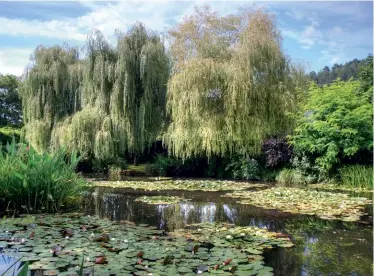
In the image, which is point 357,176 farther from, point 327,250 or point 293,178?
point 327,250

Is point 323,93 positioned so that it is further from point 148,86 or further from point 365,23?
point 148,86

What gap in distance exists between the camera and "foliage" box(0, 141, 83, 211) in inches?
231

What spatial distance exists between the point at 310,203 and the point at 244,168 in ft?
17.9

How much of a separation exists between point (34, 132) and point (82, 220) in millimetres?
10412

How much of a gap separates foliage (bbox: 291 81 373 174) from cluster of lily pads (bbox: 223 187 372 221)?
2698mm

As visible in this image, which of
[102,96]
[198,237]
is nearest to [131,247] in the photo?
[198,237]

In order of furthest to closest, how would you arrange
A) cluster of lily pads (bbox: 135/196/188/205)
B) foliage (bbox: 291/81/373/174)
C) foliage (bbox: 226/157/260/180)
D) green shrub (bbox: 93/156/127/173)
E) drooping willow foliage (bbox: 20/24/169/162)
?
green shrub (bbox: 93/156/127/173) → drooping willow foliage (bbox: 20/24/169/162) → foliage (bbox: 226/157/260/180) → foliage (bbox: 291/81/373/174) → cluster of lily pads (bbox: 135/196/188/205)

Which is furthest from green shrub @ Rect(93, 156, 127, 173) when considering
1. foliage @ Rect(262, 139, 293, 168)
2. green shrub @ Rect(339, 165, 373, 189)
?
green shrub @ Rect(339, 165, 373, 189)

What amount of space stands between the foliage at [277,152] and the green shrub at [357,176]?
1841 millimetres

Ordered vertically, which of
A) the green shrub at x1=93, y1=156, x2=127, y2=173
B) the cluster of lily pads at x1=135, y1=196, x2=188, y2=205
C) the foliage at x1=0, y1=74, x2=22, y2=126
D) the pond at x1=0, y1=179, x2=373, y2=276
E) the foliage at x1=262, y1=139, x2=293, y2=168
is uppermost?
the foliage at x1=0, y1=74, x2=22, y2=126

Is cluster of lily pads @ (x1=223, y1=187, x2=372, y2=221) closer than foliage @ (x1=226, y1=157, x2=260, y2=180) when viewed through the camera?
Yes

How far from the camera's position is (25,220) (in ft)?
17.1

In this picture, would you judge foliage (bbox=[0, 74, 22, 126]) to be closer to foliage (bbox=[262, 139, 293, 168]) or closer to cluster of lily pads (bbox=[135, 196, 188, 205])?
foliage (bbox=[262, 139, 293, 168])

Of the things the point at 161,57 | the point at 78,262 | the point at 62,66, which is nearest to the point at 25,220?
the point at 78,262
